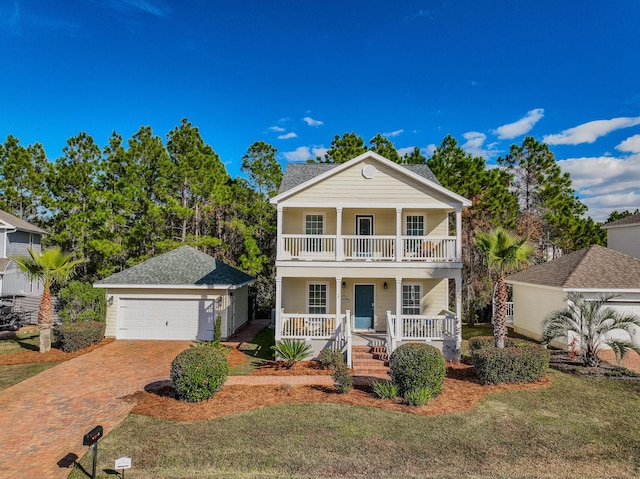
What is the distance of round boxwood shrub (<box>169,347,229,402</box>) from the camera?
361 inches

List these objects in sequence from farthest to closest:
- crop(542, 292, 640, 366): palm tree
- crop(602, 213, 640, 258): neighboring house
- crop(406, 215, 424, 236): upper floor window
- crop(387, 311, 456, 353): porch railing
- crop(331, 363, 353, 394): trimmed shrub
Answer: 1. crop(602, 213, 640, 258): neighboring house
2. crop(406, 215, 424, 236): upper floor window
3. crop(387, 311, 456, 353): porch railing
4. crop(542, 292, 640, 366): palm tree
5. crop(331, 363, 353, 394): trimmed shrub

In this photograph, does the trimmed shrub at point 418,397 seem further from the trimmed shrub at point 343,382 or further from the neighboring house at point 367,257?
the neighboring house at point 367,257

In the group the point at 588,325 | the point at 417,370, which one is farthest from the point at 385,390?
the point at 588,325

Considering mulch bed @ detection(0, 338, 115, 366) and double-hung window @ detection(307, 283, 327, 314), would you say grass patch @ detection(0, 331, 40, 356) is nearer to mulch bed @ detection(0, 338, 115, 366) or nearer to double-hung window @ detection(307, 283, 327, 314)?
mulch bed @ detection(0, 338, 115, 366)

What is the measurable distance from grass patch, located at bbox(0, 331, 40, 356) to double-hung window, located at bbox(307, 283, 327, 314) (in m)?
11.3

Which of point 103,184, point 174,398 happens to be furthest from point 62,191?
point 174,398

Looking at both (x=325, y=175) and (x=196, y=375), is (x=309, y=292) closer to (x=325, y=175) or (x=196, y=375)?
(x=325, y=175)

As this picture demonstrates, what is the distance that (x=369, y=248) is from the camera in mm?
15453

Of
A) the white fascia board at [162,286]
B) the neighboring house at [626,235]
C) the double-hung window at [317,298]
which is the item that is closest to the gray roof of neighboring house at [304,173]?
the double-hung window at [317,298]

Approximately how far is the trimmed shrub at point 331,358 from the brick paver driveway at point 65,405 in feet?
16.7

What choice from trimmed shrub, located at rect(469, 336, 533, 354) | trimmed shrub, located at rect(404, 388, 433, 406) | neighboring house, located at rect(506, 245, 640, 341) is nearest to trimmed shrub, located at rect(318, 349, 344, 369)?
trimmed shrub, located at rect(404, 388, 433, 406)

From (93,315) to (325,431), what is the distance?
50.9ft

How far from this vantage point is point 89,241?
74.5 ft

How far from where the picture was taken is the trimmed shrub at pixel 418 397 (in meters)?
9.00
